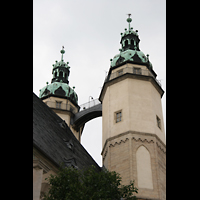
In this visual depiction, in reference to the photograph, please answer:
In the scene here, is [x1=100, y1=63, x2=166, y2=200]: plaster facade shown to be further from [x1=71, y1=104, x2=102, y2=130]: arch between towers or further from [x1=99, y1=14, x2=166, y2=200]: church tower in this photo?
[x1=71, y1=104, x2=102, y2=130]: arch between towers

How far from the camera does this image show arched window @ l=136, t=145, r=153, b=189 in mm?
20859

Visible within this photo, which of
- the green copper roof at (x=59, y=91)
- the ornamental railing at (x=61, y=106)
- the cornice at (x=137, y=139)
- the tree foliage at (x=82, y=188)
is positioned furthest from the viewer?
the green copper roof at (x=59, y=91)

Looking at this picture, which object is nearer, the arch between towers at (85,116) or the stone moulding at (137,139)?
the stone moulding at (137,139)

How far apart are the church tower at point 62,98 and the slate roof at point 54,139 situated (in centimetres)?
1011

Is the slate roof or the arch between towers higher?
the arch between towers

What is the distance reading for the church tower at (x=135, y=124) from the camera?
21.3 m

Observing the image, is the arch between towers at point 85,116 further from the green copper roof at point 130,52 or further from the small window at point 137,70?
the small window at point 137,70

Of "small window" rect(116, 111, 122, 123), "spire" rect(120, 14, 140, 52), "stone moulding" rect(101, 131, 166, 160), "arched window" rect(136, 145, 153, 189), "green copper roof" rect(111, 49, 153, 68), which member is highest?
"spire" rect(120, 14, 140, 52)

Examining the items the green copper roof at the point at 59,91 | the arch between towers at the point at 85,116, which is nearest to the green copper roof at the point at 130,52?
the arch between towers at the point at 85,116

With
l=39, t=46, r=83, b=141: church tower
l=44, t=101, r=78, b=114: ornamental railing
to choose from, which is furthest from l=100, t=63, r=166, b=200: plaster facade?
l=44, t=101, r=78, b=114: ornamental railing

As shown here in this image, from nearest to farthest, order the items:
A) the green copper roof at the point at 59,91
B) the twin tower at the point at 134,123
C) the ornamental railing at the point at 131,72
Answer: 1. the twin tower at the point at 134,123
2. the ornamental railing at the point at 131,72
3. the green copper roof at the point at 59,91

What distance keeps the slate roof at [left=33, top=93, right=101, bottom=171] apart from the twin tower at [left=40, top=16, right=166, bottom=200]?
6.98 feet
